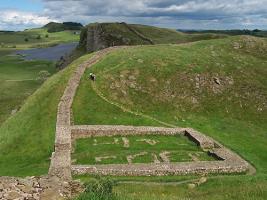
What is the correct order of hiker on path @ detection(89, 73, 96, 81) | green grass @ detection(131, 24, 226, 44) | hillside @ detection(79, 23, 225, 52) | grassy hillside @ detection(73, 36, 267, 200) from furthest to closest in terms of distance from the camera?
hillside @ detection(79, 23, 225, 52) < green grass @ detection(131, 24, 226, 44) < hiker on path @ detection(89, 73, 96, 81) < grassy hillside @ detection(73, 36, 267, 200)

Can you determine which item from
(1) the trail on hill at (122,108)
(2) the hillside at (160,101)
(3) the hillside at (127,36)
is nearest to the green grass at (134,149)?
(2) the hillside at (160,101)

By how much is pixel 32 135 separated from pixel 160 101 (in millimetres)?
20933

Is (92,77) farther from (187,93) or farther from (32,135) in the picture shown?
Answer: (32,135)

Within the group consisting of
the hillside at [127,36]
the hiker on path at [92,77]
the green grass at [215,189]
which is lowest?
the green grass at [215,189]

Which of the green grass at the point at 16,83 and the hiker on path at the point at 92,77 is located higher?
the hiker on path at the point at 92,77

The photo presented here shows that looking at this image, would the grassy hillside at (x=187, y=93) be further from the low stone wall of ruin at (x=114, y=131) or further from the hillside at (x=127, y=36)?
the hillside at (x=127, y=36)

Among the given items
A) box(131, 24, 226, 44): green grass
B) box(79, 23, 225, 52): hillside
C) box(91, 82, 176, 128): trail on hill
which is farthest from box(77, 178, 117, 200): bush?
box(131, 24, 226, 44): green grass

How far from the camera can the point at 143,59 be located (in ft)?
241

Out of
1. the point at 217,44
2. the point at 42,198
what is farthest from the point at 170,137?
the point at 217,44

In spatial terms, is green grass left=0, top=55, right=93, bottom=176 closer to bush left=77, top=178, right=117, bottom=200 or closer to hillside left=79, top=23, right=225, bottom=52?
bush left=77, top=178, right=117, bottom=200

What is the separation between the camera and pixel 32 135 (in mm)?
51281

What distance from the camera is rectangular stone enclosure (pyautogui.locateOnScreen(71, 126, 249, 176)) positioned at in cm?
3762

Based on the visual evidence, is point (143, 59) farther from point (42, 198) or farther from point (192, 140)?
point (42, 198)

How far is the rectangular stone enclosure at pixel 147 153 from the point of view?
3762 centimetres
